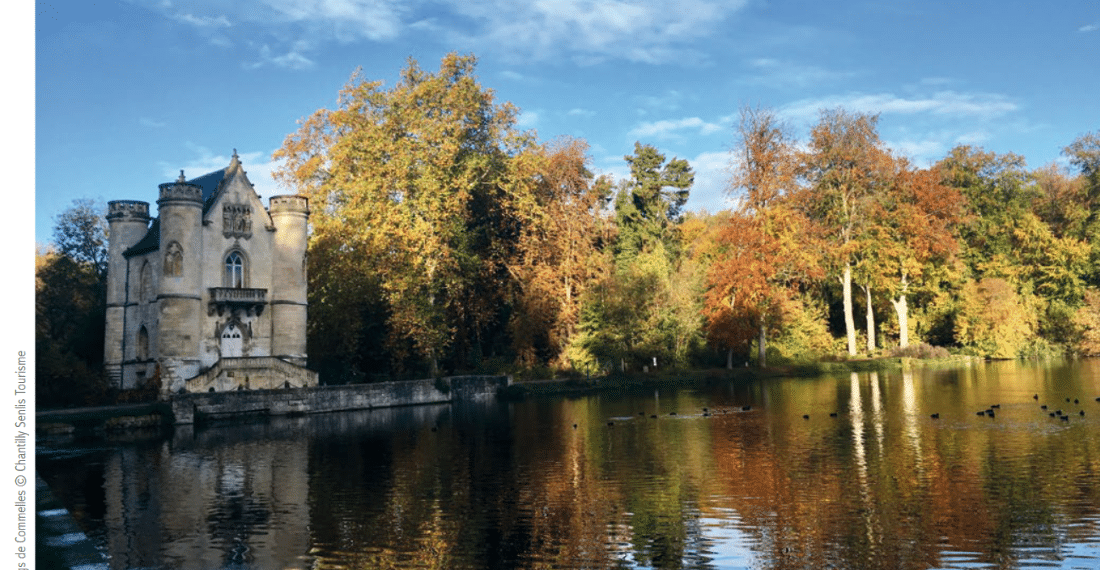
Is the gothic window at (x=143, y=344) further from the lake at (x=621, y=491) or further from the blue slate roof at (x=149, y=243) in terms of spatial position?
the lake at (x=621, y=491)

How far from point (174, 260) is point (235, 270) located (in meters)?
3.41

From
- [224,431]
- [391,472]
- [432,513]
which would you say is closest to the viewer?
[432,513]

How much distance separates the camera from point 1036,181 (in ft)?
250

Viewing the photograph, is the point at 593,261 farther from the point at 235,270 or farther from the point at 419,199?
the point at 235,270

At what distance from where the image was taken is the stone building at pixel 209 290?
1640 inches

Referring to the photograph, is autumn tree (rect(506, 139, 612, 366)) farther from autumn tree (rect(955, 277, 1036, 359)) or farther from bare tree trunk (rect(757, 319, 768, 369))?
autumn tree (rect(955, 277, 1036, 359))

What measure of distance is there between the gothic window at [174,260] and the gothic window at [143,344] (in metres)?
4.70

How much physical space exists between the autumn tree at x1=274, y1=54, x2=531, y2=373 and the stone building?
4.15 m

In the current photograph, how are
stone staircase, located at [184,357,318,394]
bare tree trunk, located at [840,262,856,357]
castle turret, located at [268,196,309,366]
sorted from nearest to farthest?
stone staircase, located at [184,357,318,394] < castle turret, located at [268,196,309,366] < bare tree trunk, located at [840,262,856,357]

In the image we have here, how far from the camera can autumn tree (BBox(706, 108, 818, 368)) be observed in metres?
53.3

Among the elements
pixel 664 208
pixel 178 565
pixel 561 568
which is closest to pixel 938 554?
pixel 561 568

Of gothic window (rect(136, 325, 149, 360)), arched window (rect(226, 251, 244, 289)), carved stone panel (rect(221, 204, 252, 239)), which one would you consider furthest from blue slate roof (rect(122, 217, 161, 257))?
gothic window (rect(136, 325, 149, 360))

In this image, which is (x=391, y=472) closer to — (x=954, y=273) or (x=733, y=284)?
(x=733, y=284)

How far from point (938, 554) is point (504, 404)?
32.1m
